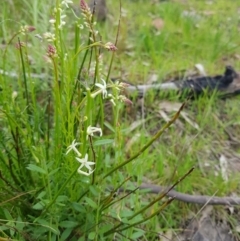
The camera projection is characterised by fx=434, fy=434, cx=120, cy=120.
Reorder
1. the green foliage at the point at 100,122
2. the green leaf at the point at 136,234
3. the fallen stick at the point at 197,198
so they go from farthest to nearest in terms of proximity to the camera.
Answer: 1. the fallen stick at the point at 197,198
2. the green leaf at the point at 136,234
3. the green foliage at the point at 100,122

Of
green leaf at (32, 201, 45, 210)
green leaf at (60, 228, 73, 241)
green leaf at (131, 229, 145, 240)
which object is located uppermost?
green leaf at (32, 201, 45, 210)

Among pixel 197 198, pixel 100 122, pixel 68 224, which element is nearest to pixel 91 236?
pixel 68 224

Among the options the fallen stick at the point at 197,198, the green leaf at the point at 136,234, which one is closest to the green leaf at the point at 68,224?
the green leaf at the point at 136,234

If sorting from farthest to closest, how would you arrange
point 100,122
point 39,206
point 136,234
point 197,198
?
point 197,198 < point 100,122 < point 136,234 < point 39,206

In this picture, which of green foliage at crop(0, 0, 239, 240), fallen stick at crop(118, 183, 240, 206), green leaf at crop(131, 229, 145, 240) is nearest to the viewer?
green foliage at crop(0, 0, 239, 240)

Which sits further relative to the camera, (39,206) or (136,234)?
(136,234)

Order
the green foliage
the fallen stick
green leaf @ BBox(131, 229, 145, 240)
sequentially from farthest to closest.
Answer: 1. the fallen stick
2. green leaf @ BBox(131, 229, 145, 240)
3. the green foliage

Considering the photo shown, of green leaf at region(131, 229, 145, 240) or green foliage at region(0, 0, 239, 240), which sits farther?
green leaf at region(131, 229, 145, 240)

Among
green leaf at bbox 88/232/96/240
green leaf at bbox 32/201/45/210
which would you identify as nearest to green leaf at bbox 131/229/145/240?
green leaf at bbox 88/232/96/240

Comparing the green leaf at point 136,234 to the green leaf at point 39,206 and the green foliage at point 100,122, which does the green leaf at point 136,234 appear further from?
the green leaf at point 39,206

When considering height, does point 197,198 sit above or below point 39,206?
below

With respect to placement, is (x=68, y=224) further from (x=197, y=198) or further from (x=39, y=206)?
(x=197, y=198)

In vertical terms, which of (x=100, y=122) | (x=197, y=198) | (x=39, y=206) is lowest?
(x=197, y=198)

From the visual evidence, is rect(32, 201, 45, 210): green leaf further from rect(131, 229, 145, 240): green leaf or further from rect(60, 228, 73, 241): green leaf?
rect(131, 229, 145, 240): green leaf
